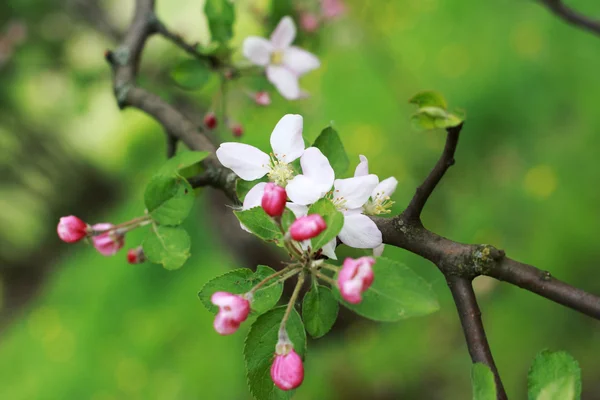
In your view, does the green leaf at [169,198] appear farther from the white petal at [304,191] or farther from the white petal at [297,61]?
the white petal at [297,61]

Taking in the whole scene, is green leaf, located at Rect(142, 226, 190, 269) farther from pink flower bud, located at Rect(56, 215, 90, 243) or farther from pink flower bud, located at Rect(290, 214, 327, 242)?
pink flower bud, located at Rect(290, 214, 327, 242)

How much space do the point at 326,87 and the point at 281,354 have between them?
2.35 metres

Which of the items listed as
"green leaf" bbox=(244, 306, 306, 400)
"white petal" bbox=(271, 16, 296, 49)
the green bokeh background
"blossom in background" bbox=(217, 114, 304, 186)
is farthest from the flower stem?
the green bokeh background

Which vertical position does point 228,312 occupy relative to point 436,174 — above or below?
below

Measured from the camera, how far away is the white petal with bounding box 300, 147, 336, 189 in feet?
1.92

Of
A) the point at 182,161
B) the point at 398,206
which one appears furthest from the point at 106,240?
the point at 398,206

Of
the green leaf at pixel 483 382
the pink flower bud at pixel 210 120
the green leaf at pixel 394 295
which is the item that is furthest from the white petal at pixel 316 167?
the pink flower bud at pixel 210 120

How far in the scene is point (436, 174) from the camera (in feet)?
1.82

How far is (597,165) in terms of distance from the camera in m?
2.22

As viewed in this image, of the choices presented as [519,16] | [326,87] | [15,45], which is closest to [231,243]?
[326,87]

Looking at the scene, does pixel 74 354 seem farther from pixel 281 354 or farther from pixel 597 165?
pixel 597 165

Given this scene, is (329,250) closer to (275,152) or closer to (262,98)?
(275,152)

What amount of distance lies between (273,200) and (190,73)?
589 millimetres

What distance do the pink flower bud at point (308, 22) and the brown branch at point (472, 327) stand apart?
38.9 inches
